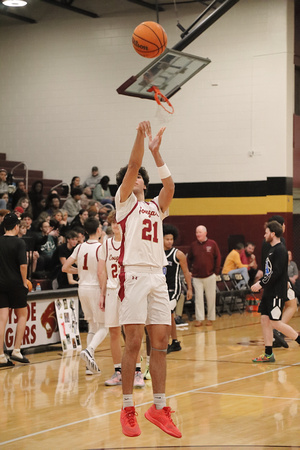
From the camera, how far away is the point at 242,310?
54.7 ft

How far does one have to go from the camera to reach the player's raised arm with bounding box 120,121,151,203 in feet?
17.2

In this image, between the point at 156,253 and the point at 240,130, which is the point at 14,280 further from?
the point at 240,130

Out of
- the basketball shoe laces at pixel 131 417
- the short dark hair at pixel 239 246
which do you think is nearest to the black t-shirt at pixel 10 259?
the basketball shoe laces at pixel 131 417

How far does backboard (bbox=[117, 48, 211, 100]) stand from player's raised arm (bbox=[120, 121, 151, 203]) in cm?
1004

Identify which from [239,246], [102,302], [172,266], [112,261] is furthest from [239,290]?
[112,261]

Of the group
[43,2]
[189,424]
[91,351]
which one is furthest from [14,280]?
[43,2]

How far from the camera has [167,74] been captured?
53.6 feet

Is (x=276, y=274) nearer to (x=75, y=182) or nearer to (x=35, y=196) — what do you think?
(x=35, y=196)

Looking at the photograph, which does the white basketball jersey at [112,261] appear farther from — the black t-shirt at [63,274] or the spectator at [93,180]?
the spectator at [93,180]

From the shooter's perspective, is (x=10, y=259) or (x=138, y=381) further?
(x=10, y=259)

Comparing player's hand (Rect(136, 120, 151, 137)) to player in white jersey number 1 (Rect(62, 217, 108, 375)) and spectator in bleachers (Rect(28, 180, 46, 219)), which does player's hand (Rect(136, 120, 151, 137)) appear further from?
spectator in bleachers (Rect(28, 180, 46, 219))

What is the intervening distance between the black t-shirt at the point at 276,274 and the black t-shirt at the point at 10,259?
3.21 meters

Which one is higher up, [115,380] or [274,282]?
[274,282]

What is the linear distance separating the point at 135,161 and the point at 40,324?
6.40 metres
